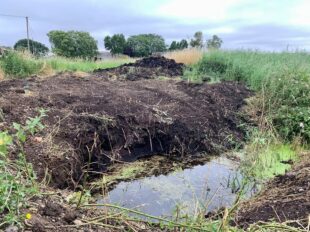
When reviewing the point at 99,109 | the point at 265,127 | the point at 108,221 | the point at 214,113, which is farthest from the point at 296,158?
the point at 108,221

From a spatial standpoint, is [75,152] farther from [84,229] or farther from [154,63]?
[154,63]

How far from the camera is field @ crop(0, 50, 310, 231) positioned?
2789 millimetres

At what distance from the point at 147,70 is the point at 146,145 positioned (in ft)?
22.5

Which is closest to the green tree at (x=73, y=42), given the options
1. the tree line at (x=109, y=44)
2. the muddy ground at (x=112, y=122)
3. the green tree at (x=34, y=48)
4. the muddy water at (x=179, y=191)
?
the tree line at (x=109, y=44)

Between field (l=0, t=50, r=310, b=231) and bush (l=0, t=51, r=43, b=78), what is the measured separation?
0.69ft

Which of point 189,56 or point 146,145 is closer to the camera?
point 146,145

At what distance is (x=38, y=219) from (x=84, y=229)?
1.11 ft

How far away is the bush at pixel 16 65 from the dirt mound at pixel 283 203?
26.4 ft

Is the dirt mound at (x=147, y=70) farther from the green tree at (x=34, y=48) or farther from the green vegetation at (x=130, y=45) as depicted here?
the green vegetation at (x=130, y=45)

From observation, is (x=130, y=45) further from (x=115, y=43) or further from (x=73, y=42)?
(x=73, y=42)

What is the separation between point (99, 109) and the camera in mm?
6473

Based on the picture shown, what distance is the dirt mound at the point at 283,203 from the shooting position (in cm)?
356

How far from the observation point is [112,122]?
20.3 feet

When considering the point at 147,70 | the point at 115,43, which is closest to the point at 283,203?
the point at 147,70
